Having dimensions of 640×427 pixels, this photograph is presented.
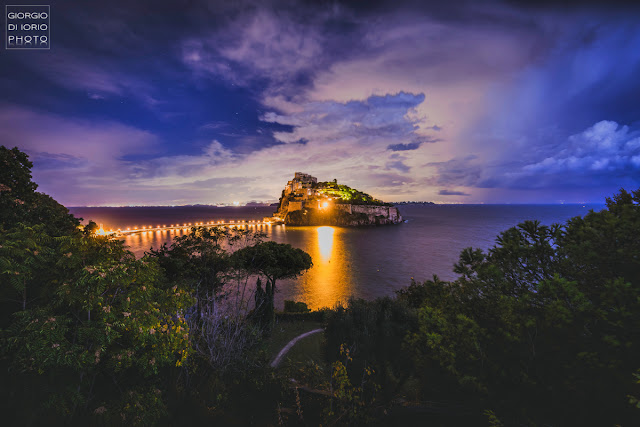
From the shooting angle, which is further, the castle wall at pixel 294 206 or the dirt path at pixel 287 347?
the castle wall at pixel 294 206

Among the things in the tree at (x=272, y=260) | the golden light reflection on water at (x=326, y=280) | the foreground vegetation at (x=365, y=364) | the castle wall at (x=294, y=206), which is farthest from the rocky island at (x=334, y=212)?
the foreground vegetation at (x=365, y=364)

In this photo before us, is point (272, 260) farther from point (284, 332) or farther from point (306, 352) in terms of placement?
point (306, 352)

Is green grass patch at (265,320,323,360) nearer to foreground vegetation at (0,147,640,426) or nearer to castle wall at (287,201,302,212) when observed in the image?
foreground vegetation at (0,147,640,426)

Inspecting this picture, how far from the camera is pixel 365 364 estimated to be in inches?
437

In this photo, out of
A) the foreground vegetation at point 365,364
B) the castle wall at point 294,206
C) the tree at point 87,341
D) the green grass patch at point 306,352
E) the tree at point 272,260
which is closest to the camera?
the tree at point 87,341

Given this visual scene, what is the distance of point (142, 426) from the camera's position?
6.81 metres

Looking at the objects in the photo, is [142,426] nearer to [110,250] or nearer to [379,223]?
[110,250]

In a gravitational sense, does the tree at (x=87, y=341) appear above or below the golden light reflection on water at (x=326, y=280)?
above

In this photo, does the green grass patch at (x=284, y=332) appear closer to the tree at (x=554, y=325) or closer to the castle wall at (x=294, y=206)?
the tree at (x=554, y=325)

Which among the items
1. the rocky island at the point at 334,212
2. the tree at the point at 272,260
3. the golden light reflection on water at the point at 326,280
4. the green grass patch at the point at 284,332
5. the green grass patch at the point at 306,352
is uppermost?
the rocky island at the point at 334,212

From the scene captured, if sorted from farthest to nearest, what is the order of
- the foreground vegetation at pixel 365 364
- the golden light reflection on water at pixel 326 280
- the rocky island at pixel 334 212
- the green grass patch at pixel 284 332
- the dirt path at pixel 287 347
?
the rocky island at pixel 334 212
the golden light reflection on water at pixel 326 280
the green grass patch at pixel 284 332
the dirt path at pixel 287 347
the foreground vegetation at pixel 365 364

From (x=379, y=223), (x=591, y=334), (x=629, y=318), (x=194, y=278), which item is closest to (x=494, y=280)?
(x=591, y=334)

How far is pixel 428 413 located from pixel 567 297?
6103 millimetres

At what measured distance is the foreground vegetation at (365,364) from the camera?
5.98 metres
